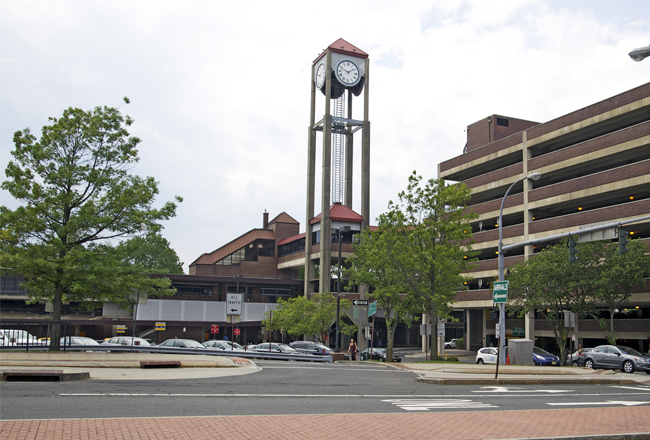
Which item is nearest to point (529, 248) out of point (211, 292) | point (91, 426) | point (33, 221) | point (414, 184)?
point (414, 184)

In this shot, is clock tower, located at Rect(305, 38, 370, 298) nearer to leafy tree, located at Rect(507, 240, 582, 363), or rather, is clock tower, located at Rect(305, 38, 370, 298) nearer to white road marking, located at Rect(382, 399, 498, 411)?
leafy tree, located at Rect(507, 240, 582, 363)

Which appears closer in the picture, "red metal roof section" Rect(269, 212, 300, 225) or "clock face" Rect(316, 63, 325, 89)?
"clock face" Rect(316, 63, 325, 89)

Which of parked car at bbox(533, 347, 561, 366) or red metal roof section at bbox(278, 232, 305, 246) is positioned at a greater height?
red metal roof section at bbox(278, 232, 305, 246)

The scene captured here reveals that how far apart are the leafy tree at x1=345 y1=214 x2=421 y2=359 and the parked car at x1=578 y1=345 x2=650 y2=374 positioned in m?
10.7

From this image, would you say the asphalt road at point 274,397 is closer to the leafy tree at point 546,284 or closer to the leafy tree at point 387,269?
the leafy tree at point 387,269

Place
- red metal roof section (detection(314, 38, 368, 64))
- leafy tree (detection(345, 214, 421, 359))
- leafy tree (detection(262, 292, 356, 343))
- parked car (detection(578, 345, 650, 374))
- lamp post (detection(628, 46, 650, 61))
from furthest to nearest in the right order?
red metal roof section (detection(314, 38, 368, 64)), leafy tree (detection(262, 292, 356, 343)), leafy tree (detection(345, 214, 421, 359)), parked car (detection(578, 345, 650, 374)), lamp post (detection(628, 46, 650, 61))

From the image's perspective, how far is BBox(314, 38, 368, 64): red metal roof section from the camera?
217 feet

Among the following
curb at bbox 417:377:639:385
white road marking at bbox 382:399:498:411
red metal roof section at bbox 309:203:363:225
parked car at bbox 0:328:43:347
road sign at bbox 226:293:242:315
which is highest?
red metal roof section at bbox 309:203:363:225

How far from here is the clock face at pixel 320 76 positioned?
66.4 meters

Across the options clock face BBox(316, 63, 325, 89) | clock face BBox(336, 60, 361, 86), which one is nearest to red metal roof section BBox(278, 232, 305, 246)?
clock face BBox(316, 63, 325, 89)

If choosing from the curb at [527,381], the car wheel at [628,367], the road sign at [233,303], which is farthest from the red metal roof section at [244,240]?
the curb at [527,381]

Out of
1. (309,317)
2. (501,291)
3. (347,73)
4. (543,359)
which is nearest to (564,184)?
(543,359)

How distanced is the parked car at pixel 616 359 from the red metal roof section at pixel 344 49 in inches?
1714

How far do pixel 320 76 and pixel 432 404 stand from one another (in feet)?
191
